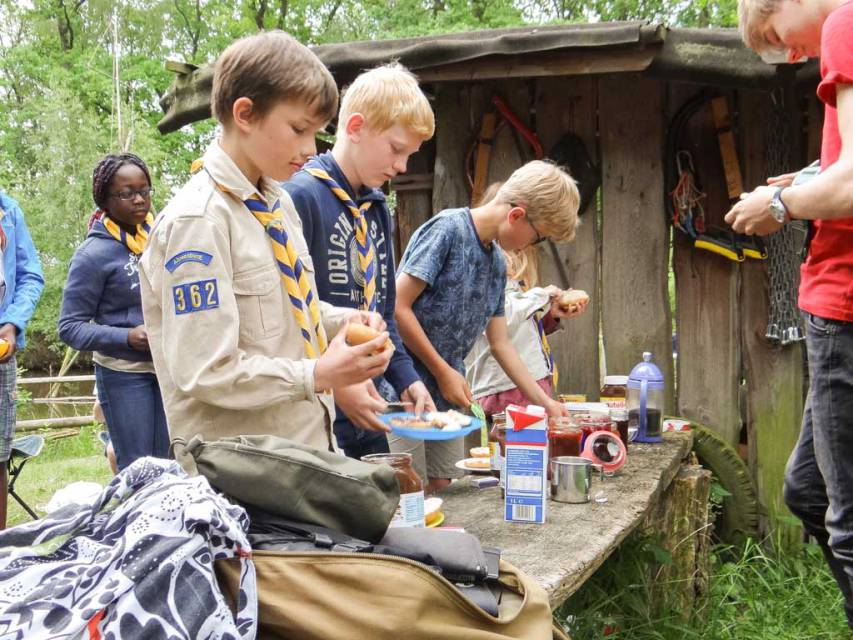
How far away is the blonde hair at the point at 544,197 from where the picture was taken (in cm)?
349

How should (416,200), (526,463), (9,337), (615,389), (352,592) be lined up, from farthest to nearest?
(416,200)
(615,389)
(9,337)
(526,463)
(352,592)

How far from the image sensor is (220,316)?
1874mm

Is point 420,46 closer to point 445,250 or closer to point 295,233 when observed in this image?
point 445,250

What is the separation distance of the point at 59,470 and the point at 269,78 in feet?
22.3

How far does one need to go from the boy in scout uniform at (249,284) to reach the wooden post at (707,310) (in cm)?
318

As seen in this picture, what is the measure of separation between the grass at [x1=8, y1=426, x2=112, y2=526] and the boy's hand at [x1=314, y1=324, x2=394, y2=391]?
14.8ft

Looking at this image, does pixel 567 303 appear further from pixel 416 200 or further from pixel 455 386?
pixel 416 200

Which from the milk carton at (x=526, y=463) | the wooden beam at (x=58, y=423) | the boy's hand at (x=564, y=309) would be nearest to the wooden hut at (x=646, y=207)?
the boy's hand at (x=564, y=309)

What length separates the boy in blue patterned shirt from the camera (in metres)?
3.38

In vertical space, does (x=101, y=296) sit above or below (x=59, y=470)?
above

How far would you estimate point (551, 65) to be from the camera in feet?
14.2

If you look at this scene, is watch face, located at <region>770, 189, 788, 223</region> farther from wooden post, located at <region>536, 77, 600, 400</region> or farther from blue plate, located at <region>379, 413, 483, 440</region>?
wooden post, located at <region>536, 77, 600, 400</region>

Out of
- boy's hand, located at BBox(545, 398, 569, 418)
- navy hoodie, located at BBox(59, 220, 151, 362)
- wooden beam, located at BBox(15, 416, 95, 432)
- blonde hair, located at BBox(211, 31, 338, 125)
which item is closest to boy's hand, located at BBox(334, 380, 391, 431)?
blonde hair, located at BBox(211, 31, 338, 125)

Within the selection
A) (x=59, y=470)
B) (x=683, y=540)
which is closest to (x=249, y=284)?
(x=683, y=540)
